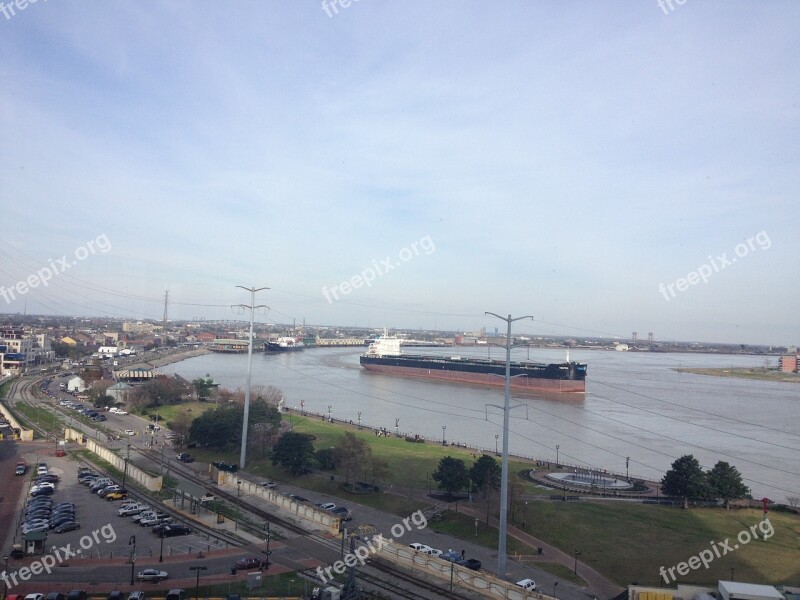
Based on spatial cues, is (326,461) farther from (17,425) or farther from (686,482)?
(17,425)

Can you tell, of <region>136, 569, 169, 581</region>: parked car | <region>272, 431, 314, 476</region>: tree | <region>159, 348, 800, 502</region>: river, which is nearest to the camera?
<region>136, 569, 169, 581</region>: parked car

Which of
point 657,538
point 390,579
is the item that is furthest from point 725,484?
point 390,579

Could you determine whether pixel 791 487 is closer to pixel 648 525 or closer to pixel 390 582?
pixel 648 525

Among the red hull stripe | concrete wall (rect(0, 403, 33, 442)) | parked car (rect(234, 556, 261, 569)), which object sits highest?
the red hull stripe

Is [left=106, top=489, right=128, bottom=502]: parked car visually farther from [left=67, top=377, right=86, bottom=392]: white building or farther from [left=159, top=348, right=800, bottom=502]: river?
[left=67, top=377, right=86, bottom=392]: white building

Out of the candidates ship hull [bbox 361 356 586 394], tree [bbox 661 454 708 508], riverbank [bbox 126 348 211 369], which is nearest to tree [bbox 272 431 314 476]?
tree [bbox 661 454 708 508]

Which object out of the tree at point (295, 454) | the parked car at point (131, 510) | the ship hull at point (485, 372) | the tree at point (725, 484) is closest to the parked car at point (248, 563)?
the parked car at point (131, 510)

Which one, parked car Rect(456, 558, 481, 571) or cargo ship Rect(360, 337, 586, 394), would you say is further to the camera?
cargo ship Rect(360, 337, 586, 394)

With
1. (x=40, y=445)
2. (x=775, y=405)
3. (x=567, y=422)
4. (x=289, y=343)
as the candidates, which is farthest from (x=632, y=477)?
(x=289, y=343)
